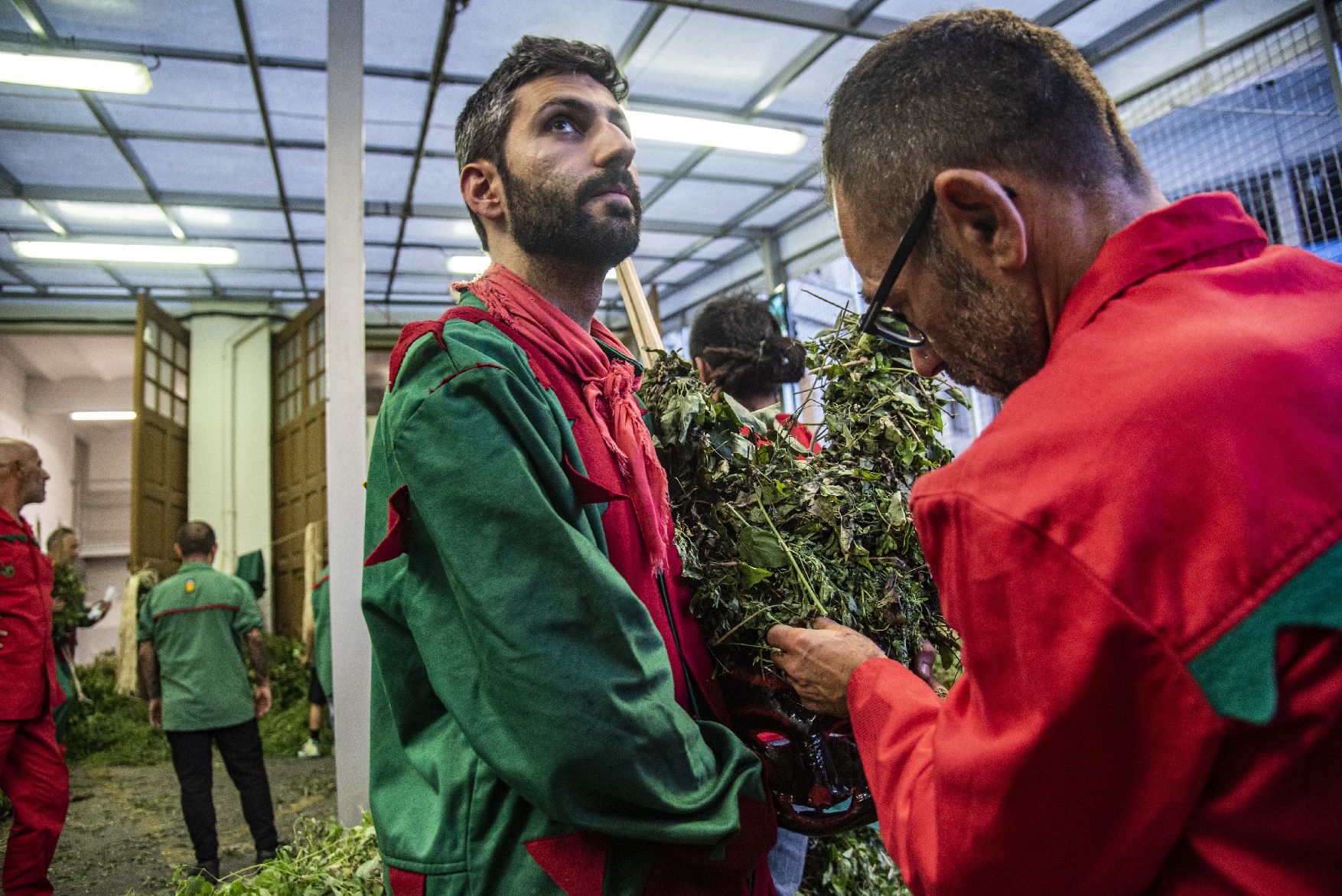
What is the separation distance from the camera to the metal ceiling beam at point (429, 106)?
6.04 metres

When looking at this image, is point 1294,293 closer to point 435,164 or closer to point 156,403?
point 435,164

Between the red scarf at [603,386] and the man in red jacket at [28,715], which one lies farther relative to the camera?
the man in red jacket at [28,715]

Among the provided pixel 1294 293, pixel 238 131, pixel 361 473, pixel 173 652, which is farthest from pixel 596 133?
pixel 238 131

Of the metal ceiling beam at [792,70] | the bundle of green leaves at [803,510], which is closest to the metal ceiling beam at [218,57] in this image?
the metal ceiling beam at [792,70]

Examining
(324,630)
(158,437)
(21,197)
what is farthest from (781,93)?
(158,437)

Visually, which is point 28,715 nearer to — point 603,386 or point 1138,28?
point 603,386

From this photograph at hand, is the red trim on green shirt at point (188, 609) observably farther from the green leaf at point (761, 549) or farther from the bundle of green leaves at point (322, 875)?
the green leaf at point (761, 549)

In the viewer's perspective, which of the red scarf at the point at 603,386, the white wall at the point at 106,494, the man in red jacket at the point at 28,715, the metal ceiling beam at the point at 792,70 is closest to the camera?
the red scarf at the point at 603,386

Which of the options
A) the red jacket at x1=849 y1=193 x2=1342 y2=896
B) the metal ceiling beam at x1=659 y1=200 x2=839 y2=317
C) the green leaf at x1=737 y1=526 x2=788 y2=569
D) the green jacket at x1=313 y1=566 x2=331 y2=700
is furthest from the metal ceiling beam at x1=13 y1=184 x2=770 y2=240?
the red jacket at x1=849 y1=193 x2=1342 y2=896

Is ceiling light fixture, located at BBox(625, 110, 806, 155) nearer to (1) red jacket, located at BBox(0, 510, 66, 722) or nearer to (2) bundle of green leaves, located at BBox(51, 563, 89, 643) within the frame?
(1) red jacket, located at BBox(0, 510, 66, 722)

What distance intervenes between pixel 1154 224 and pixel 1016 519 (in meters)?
0.37

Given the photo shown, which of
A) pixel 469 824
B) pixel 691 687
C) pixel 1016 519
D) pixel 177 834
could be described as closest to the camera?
pixel 1016 519

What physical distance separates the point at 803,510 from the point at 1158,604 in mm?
866

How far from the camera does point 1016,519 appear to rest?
79 centimetres
